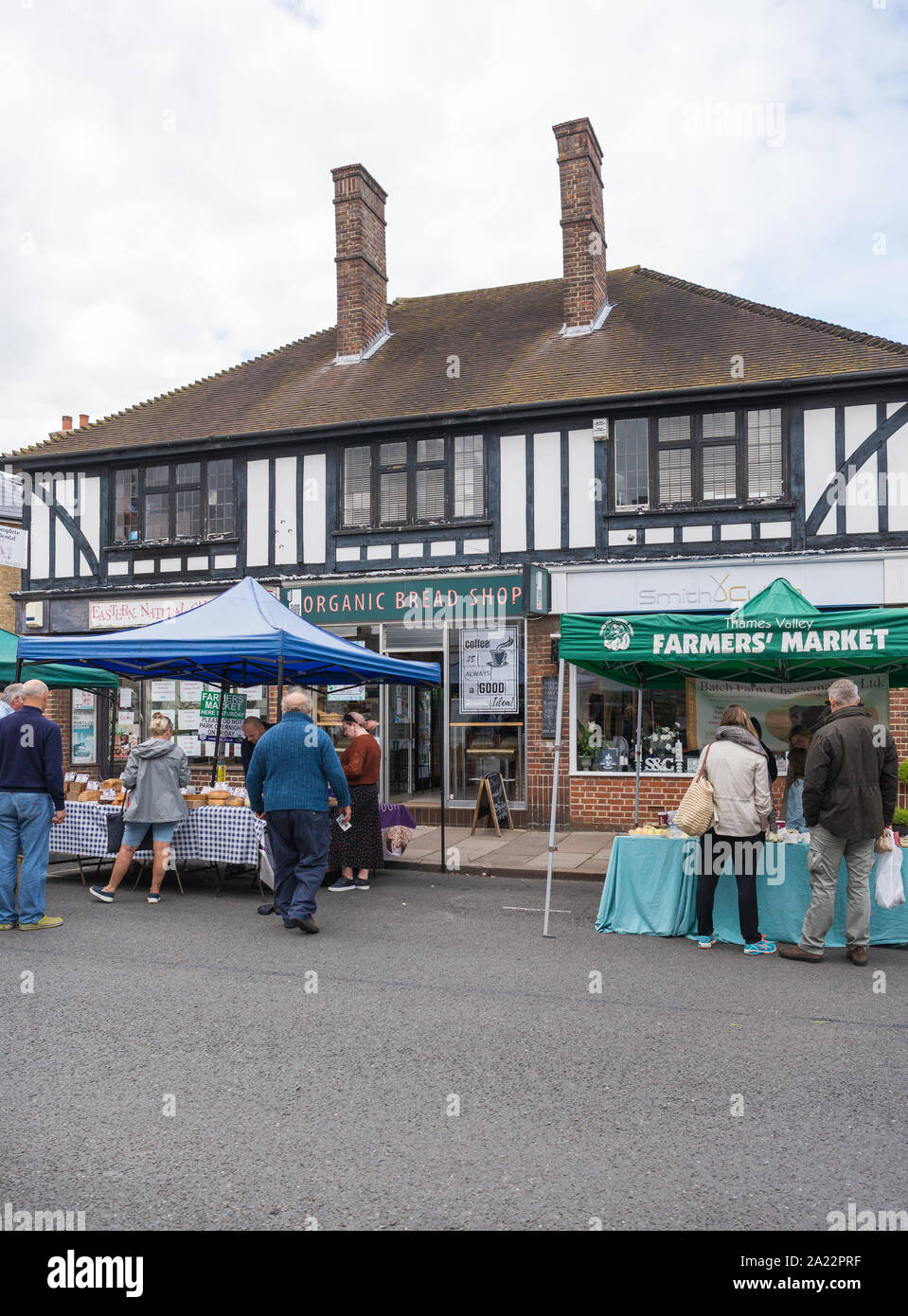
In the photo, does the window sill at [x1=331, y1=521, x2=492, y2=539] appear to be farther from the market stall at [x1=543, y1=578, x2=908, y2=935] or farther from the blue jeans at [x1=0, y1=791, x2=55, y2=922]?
the blue jeans at [x1=0, y1=791, x2=55, y2=922]

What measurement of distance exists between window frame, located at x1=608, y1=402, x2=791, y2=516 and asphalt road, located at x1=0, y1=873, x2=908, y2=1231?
7.46 metres

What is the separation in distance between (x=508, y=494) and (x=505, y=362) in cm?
265

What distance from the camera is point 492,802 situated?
45.4ft

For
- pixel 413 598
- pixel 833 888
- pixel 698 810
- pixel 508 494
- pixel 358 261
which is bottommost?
pixel 833 888

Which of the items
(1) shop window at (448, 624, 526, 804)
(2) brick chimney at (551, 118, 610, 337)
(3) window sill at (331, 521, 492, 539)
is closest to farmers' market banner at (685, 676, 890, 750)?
(1) shop window at (448, 624, 526, 804)

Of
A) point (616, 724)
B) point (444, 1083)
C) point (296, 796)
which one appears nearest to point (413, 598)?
point (616, 724)

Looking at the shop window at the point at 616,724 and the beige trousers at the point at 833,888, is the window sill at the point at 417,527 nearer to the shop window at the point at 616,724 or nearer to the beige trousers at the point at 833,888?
the shop window at the point at 616,724

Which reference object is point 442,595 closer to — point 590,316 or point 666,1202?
point 590,316

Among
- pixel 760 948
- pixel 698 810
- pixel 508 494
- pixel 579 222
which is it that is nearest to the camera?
pixel 760 948

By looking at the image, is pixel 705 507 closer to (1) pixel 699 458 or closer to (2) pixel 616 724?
(1) pixel 699 458

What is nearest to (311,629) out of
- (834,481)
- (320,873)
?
(320,873)

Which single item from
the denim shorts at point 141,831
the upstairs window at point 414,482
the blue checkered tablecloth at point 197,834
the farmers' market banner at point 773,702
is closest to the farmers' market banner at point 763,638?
the farmers' market banner at point 773,702

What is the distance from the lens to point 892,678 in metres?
9.56

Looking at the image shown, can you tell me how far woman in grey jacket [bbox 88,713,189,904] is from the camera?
9375 mm
